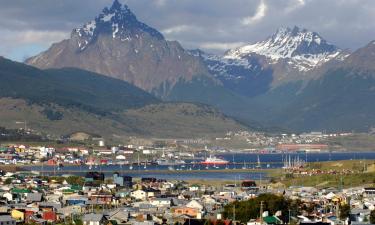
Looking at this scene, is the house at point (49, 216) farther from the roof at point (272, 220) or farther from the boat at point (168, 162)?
the boat at point (168, 162)

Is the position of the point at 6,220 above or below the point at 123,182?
below

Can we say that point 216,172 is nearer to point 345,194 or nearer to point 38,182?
point 38,182

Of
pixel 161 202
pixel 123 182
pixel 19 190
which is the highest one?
pixel 123 182

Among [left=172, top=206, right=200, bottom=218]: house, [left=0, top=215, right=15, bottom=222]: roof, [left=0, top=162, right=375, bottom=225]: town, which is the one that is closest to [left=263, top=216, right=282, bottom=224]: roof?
[left=0, top=162, right=375, bottom=225]: town

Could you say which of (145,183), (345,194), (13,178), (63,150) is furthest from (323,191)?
(63,150)

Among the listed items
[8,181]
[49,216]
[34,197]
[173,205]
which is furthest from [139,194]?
[49,216]

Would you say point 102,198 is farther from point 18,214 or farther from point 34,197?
point 18,214

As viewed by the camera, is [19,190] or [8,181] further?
[8,181]

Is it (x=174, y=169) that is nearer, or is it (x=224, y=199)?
(x=224, y=199)

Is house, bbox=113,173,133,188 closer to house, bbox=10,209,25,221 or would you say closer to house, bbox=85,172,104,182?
house, bbox=85,172,104,182
